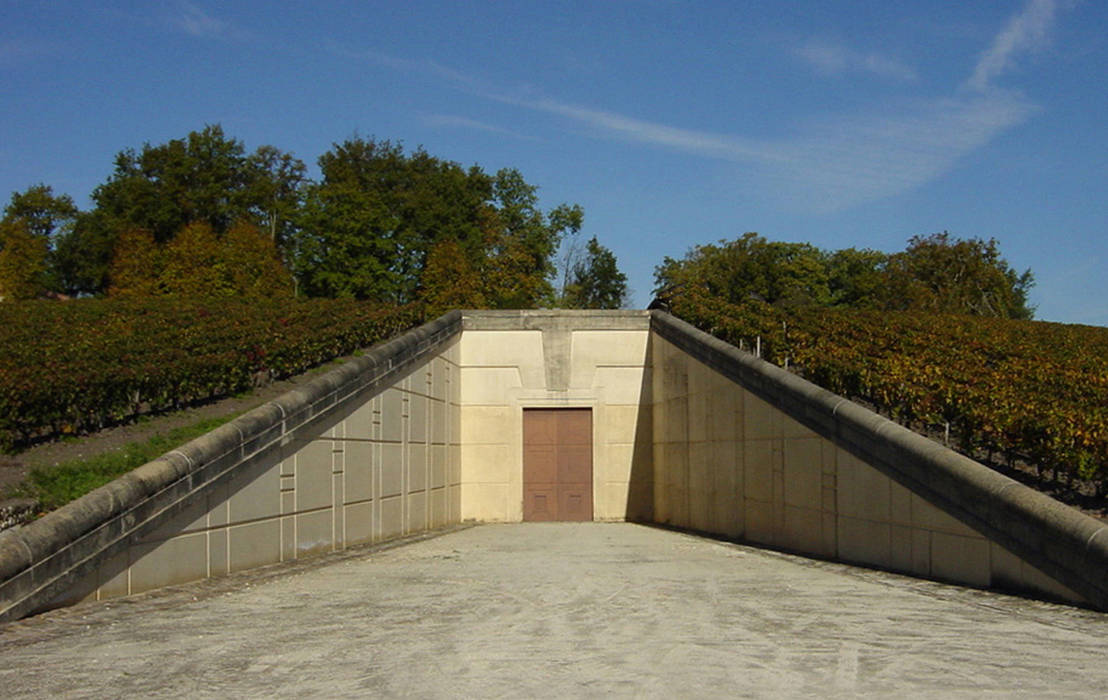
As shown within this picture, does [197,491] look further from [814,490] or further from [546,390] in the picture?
[546,390]

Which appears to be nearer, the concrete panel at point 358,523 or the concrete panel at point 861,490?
the concrete panel at point 861,490

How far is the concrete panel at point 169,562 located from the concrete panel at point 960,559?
779cm

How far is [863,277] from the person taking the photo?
236 feet

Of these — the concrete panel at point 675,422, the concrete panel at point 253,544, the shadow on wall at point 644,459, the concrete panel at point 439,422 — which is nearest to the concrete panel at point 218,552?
the concrete panel at point 253,544

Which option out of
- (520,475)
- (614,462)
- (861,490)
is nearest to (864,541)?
(861,490)

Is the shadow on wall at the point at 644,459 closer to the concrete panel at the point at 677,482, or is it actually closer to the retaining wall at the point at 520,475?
the retaining wall at the point at 520,475

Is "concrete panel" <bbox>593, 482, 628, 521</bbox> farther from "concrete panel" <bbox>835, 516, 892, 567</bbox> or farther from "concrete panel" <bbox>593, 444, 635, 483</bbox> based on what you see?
"concrete panel" <bbox>835, 516, 892, 567</bbox>

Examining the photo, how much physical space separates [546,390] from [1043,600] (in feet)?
56.1

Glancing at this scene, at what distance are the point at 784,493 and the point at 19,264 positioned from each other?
54126 millimetres

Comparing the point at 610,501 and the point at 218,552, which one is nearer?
the point at 218,552

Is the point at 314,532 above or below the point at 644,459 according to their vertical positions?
below

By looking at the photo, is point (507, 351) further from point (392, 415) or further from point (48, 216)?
point (48, 216)

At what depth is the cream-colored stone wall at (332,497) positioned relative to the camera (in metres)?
9.91

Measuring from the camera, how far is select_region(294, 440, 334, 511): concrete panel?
13.2m
